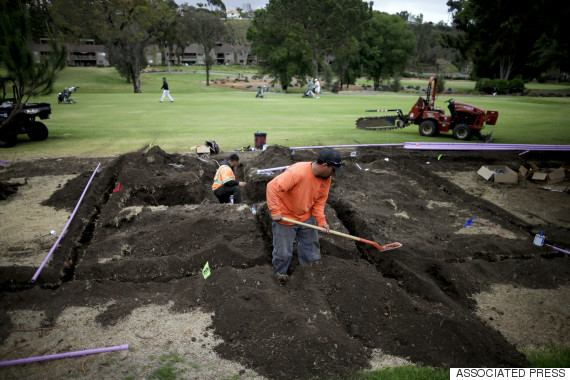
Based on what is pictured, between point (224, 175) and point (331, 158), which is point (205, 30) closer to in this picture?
point (224, 175)

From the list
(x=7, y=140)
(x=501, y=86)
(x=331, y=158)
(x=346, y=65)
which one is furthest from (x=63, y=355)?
(x=346, y=65)

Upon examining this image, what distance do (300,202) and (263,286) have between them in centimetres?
132

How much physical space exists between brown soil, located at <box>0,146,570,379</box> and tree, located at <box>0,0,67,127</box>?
2658 mm

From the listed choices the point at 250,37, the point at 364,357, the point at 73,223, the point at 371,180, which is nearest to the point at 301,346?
the point at 364,357

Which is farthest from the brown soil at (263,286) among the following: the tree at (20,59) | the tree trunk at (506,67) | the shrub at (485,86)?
the tree trunk at (506,67)

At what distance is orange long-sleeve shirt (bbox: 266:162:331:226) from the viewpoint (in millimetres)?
4984

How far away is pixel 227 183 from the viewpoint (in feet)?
26.1

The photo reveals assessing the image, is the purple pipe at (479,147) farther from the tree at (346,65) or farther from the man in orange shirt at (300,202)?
the tree at (346,65)

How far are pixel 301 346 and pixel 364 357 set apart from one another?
724mm

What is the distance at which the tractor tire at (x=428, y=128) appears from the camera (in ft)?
50.2

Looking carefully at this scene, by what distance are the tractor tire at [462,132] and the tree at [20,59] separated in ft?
48.0

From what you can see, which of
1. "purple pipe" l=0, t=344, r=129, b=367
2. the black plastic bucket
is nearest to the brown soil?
"purple pipe" l=0, t=344, r=129, b=367

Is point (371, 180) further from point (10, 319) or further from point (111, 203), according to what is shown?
point (10, 319)

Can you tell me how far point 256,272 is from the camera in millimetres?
5203
